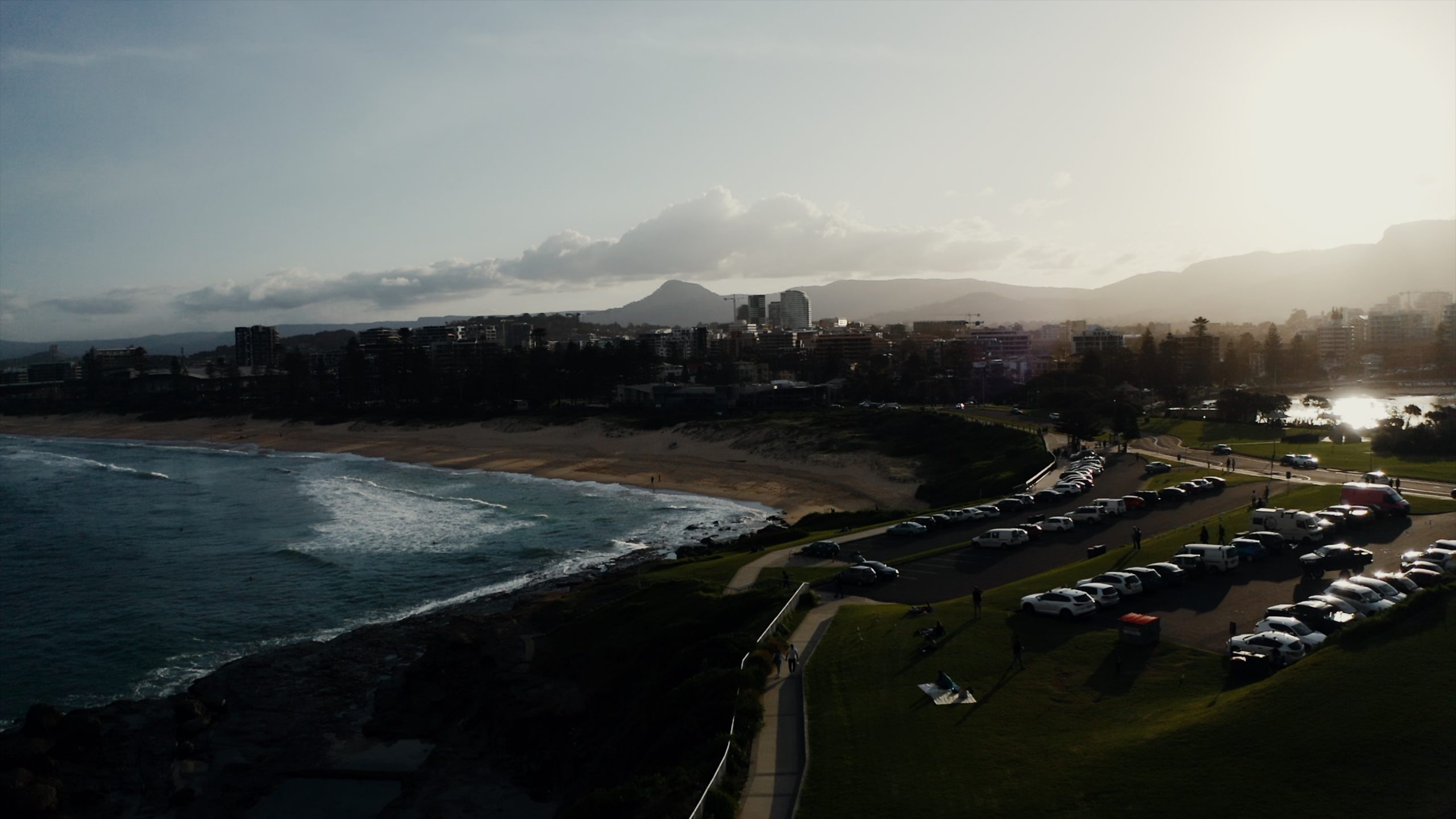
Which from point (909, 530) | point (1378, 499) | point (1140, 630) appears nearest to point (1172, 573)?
point (1140, 630)

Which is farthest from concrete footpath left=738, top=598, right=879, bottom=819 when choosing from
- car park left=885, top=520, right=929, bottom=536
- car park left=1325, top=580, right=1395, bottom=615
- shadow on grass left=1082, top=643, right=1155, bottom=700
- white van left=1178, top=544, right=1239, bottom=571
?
car park left=885, top=520, right=929, bottom=536

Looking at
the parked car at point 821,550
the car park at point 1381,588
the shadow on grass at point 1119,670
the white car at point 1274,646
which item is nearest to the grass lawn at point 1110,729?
the shadow on grass at point 1119,670

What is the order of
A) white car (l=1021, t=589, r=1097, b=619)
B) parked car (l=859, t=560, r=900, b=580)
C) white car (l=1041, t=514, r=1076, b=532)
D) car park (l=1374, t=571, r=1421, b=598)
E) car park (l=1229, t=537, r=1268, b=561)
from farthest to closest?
white car (l=1041, t=514, r=1076, b=532)
parked car (l=859, t=560, r=900, b=580)
car park (l=1229, t=537, r=1268, b=561)
white car (l=1021, t=589, r=1097, b=619)
car park (l=1374, t=571, r=1421, b=598)

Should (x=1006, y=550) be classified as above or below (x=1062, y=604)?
below

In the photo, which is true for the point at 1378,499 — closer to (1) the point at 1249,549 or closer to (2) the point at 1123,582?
(1) the point at 1249,549

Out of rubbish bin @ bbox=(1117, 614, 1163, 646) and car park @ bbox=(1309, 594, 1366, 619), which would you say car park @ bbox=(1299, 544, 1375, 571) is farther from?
rubbish bin @ bbox=(1117, 614, 1163, 646)

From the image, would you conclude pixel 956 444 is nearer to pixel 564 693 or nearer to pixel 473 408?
pixel 564 693
